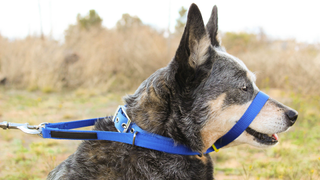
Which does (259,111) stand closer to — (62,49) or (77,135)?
(77,135)

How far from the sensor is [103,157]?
191 cm

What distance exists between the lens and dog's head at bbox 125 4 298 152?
6.24 ft

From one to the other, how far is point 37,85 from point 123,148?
34.3ft

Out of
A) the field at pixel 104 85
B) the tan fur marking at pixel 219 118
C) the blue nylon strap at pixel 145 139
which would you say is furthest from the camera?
the field at pixel 104 85

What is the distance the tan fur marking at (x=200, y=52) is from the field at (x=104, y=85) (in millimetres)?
1705

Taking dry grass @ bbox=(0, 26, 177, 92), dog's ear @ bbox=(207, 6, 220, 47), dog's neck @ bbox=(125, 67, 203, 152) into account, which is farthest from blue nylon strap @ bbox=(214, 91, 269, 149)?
dry grass @ bbox=(0, 26, 177, 92)

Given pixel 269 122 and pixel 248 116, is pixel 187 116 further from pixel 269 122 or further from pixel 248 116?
pixel 269 122

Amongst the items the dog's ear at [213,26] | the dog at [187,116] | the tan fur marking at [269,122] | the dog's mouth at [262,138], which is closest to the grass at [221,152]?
the dog's mouth at [262,138]

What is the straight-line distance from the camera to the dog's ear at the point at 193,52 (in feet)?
5.68

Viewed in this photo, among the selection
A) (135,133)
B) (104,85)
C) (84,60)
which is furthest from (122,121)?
(84,60)

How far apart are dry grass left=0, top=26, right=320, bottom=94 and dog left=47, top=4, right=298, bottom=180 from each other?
8204 millimetres

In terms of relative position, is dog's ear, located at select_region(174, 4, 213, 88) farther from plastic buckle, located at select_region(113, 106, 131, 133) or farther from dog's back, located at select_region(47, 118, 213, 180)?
dog's back, located at select_region(47, 118, 213, 180)

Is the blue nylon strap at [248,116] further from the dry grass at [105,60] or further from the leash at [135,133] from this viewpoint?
the dry grass at [105,60]

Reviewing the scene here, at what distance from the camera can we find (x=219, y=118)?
2012 millimetres
